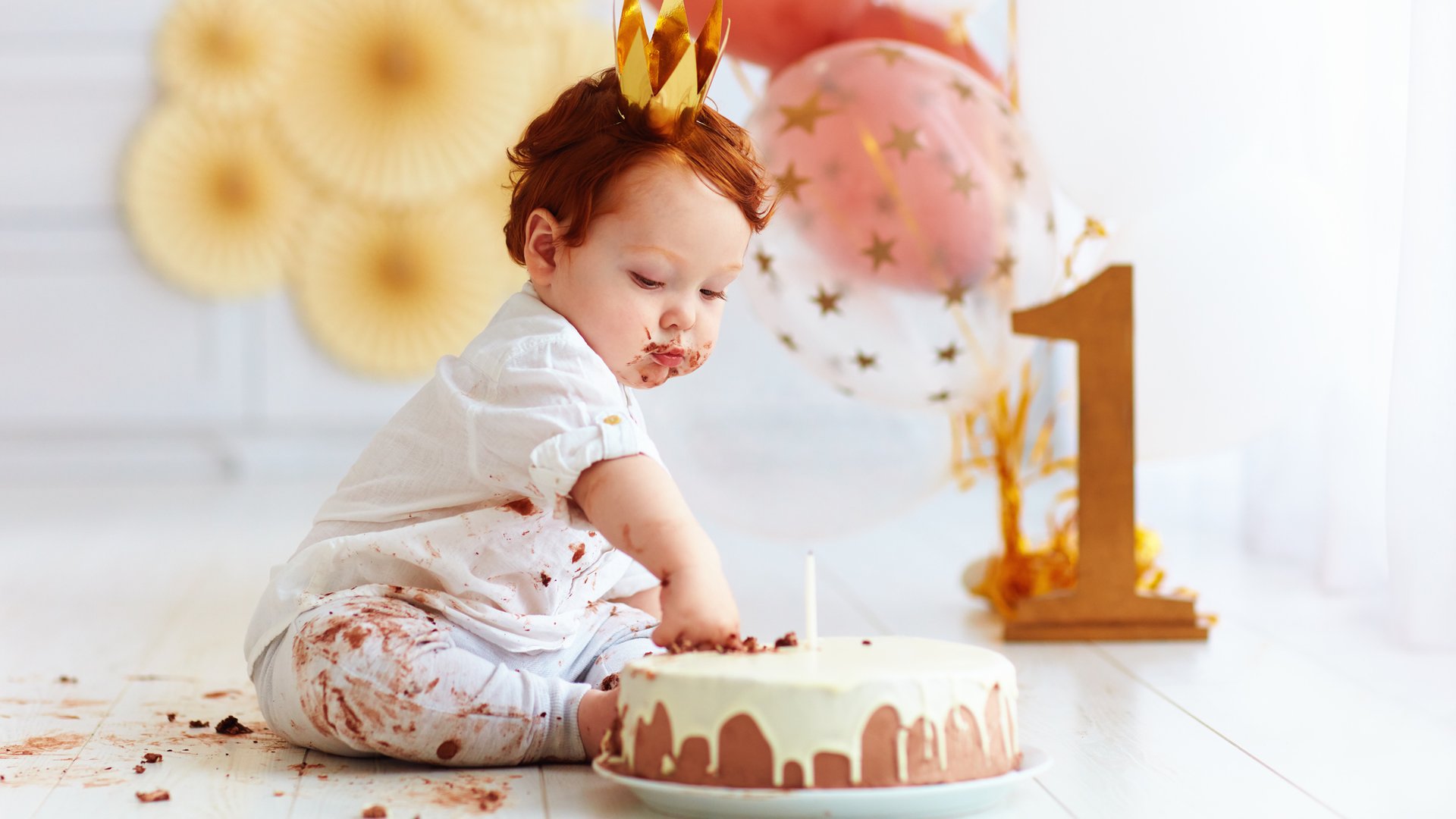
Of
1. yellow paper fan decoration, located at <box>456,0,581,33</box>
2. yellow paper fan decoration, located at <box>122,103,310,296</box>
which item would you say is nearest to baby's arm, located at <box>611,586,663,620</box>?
yellow paper fan decoration, located at <box>122,103,310,296</box>

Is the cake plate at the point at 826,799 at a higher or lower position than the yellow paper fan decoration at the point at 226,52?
lower

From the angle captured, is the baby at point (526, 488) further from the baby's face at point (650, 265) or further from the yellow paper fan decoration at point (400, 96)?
the yellow paper fan decoration at point (400, 96)

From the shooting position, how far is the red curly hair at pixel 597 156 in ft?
3.12

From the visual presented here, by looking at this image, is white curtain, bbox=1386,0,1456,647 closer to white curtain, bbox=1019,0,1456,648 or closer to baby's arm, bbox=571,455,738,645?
white curtain, bbox=1019,0,1456,648

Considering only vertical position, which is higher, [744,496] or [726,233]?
[726,233]

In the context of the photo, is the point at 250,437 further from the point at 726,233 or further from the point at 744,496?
the point at 726,233

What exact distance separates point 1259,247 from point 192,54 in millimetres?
2589

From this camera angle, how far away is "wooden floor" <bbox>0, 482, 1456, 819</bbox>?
0.86m

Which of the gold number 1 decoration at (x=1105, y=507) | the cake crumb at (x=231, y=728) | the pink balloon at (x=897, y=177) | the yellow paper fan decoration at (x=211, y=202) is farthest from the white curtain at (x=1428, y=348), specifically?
the yellow paper fan decoration at (x=211, y=202)

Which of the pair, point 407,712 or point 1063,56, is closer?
point 407,712

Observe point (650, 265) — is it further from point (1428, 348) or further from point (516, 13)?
point (516, 13)

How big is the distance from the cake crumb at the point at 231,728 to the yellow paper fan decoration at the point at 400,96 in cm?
246

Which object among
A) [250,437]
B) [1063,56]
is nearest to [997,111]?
[1063,56]

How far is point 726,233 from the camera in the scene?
95cm
